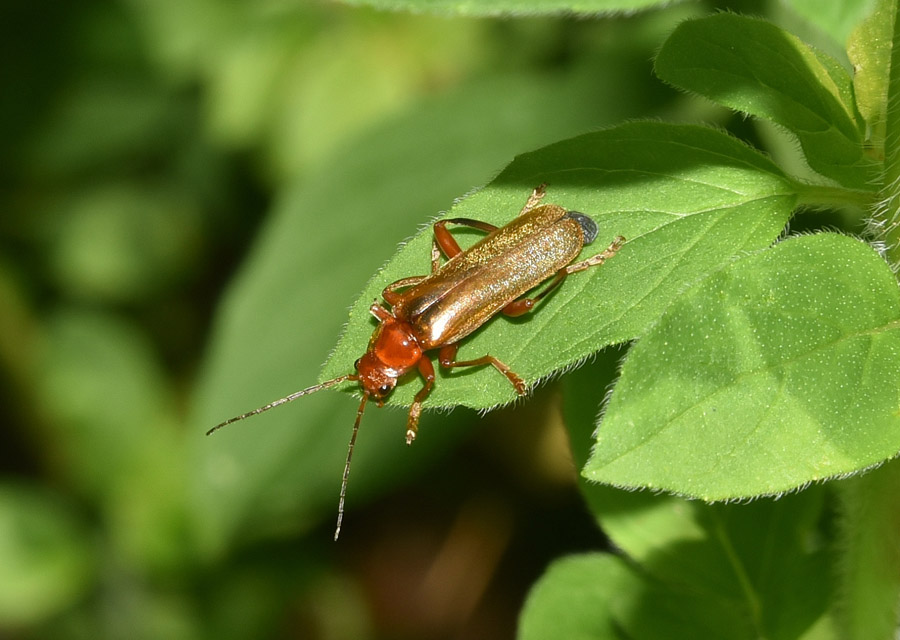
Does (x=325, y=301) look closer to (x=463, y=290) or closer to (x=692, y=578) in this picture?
(x=463, y=290)

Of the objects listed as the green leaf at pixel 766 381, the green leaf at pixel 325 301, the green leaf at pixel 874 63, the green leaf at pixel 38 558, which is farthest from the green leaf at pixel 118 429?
the green leaf at pixel 874 63

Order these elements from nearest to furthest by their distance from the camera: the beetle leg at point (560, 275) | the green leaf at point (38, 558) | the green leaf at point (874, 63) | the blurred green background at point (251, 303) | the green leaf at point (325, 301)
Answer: the green leaf at point (874, 63), the beetle leg at point (560, 275), the green leaf at point (325, 301), the blurred green background at point (251, 303), the green leaf at point (38, 558)

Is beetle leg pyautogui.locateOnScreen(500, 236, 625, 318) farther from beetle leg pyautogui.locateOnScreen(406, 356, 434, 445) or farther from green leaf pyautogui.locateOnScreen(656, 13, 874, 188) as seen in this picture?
green leaf pyautogui.locateOnScreen(656, 13, 874, 188)

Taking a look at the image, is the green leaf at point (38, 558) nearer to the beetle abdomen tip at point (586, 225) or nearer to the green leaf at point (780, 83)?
the beetle abdomen tip at point (586, 225)

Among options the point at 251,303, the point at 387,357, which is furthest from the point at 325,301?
the point at 387,357

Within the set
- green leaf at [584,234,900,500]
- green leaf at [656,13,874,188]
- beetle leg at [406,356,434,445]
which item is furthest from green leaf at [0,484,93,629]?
green leaf at [656,13,874,188]

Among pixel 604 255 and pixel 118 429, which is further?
pixel 118 429

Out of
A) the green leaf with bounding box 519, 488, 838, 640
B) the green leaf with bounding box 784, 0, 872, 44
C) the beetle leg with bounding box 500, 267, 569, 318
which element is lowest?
the green leaf with bounding box 519, 488, 838, 640
